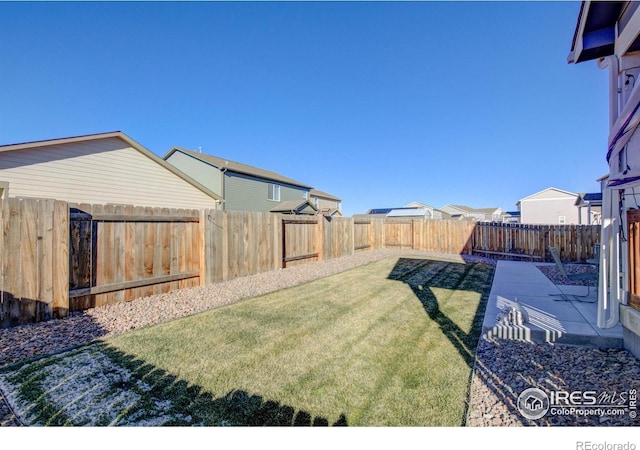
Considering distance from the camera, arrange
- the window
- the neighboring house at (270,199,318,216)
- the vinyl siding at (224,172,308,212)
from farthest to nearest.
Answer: the window, the neighboring house at (270,199,318,216), the vinyl siding at (224,172,308,212)

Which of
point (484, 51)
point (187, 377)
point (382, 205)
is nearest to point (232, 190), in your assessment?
point (484, 51)

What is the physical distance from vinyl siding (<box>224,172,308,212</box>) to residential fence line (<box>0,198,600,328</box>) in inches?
397

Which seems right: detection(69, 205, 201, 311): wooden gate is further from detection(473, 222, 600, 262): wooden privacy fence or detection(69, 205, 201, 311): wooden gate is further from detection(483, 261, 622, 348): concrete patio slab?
detection(473, 222, 600, 262): wooden privacy fence

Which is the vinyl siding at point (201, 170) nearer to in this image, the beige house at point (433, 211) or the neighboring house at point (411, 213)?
the neighboring house at point (411, 213)

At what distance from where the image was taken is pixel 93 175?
1068 cm

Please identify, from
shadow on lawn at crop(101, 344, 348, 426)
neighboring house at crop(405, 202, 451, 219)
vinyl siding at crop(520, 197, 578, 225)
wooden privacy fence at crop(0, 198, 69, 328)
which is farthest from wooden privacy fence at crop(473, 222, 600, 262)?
neighboring house at crop(405, 202, 451, 219)

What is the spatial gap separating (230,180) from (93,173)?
8.65 metres

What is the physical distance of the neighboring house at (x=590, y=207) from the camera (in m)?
18.3

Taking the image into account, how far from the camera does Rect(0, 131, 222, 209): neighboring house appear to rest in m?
9.00

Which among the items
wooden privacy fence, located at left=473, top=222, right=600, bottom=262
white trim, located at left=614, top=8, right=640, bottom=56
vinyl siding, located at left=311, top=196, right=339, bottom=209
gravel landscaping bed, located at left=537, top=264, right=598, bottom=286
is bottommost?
gravel landscaping bed, located at left=537, top=264, right=598, bottom=286

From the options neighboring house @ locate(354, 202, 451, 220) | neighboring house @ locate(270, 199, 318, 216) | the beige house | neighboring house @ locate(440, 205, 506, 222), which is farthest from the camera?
neighboring house @ locate(440, 205, 506, 222)

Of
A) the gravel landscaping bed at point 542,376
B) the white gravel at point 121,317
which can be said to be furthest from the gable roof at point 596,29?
the white gravel at point 121,317
